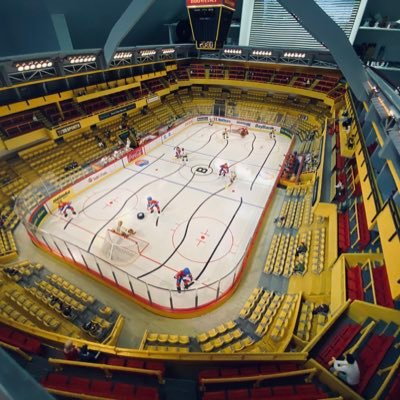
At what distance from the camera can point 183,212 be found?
643 inches

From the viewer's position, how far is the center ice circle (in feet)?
43.3

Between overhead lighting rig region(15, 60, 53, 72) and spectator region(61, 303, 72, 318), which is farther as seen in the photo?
overhead lighting rig region(15, 60, 53, 72)

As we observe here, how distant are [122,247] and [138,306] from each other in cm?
365

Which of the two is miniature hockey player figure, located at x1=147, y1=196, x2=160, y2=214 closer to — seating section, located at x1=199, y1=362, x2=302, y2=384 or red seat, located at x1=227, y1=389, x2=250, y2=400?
seating section, located at x1=199, y1=362, x2=302, y2=384

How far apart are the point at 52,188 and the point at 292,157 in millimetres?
19762

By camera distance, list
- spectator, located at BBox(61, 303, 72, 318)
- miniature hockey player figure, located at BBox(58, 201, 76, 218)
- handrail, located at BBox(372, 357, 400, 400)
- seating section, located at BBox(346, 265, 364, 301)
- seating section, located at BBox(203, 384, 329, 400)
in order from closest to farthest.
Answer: handrail, located at BBox(372, 357, 400, 400) → seating section, located at BBox(203, 384, 329, 400) → seating section, located at BBox(346, 265, 364, 301) → spectator, located at BBox(61, 303, 72, 318) → miniature hockey player figure, located at BBox(58, 201, 76, 218)

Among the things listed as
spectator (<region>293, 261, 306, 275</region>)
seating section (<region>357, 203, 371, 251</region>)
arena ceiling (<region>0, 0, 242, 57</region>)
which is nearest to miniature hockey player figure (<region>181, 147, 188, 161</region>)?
arena ceiling (<region>0, 0, 242, 57</region>)

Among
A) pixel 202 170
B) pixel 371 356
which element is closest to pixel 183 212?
pixel 202 170

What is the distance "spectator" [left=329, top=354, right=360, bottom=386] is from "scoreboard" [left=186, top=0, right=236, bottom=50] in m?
16.7

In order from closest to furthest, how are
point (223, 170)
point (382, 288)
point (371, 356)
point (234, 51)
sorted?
1. point (371, 356)
2. point (382, 288)
3. point (223, 170)
4. point (234, 51)

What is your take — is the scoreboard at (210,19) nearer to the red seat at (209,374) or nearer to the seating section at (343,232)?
the seating section at (343,232)

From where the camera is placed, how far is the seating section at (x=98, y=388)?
571 cm

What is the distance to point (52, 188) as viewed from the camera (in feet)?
54.7

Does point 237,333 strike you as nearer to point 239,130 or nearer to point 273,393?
point 273,393
